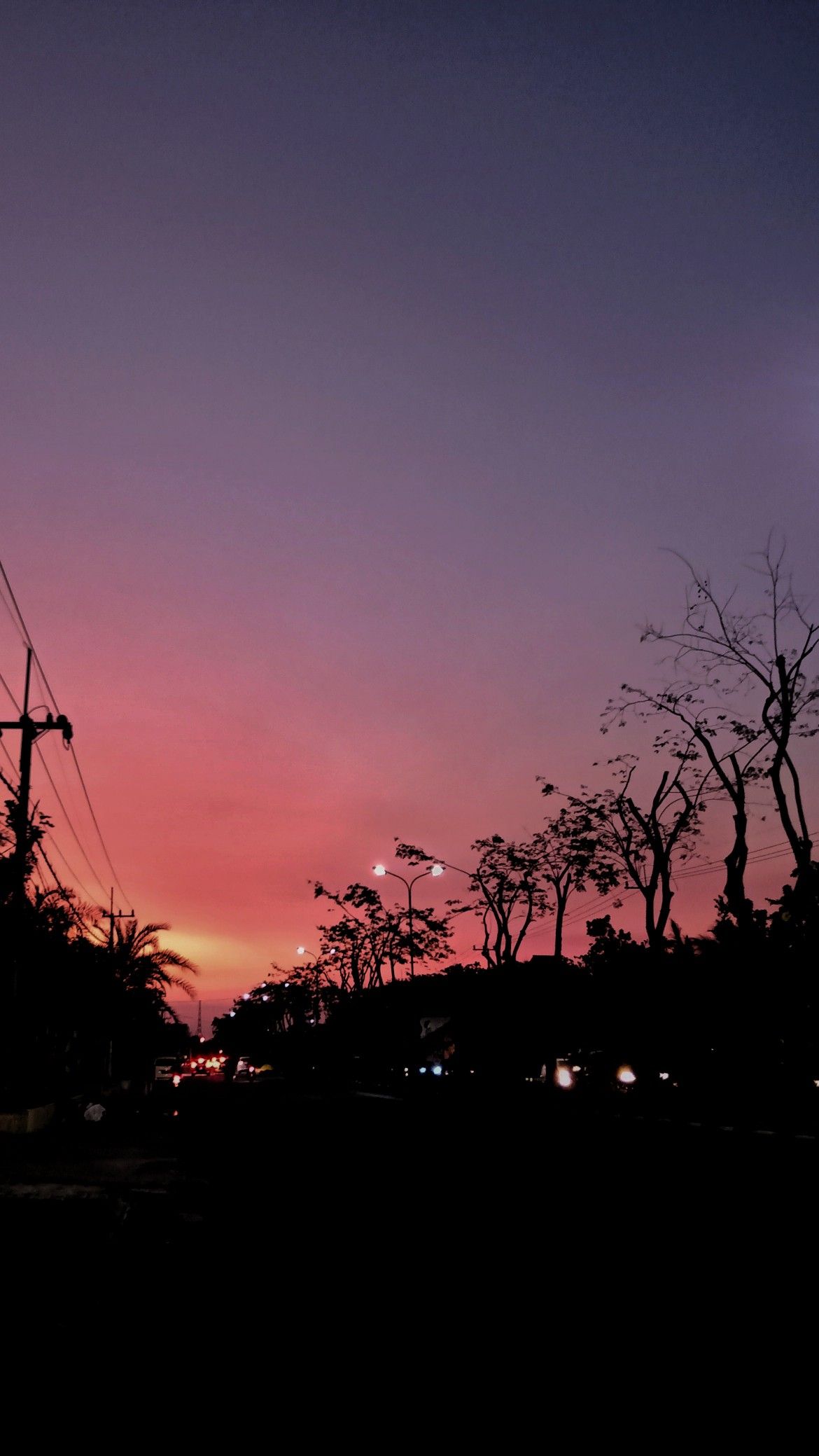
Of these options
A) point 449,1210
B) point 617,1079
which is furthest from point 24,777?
point 617,1079

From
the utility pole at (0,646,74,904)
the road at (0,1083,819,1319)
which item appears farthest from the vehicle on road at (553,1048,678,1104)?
the utility pole at (0,646,74,904)

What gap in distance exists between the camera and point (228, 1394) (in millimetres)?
5262

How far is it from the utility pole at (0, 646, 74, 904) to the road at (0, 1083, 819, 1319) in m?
6.03

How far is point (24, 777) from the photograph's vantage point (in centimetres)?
2584

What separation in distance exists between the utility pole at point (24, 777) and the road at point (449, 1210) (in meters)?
6.03

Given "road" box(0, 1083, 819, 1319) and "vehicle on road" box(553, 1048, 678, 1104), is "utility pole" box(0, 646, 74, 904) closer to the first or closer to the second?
"road" box(0, 1083, 819, 1319)

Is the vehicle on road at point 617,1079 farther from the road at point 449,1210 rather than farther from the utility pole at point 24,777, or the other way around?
the utility pole at point 24,777

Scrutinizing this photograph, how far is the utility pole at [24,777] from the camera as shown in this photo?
25.2m

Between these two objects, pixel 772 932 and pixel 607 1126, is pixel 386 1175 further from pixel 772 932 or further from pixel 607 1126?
pixel 772 932

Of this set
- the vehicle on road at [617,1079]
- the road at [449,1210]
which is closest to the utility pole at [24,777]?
the road at [449,1210]

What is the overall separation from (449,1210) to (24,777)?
16.4 m

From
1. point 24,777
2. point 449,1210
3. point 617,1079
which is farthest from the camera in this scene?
point 617,1079

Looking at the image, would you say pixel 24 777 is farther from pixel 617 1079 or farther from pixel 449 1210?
pixel 617 1079

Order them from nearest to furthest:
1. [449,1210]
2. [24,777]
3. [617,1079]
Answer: [449,1210] → [24,777] → [617,1079]
